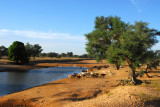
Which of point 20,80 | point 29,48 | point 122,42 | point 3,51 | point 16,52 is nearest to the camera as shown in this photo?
point 122,42

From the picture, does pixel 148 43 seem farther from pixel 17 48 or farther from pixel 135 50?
pixel 17 48

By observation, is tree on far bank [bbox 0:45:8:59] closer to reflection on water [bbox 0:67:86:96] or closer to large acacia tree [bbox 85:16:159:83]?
reflection on water [bbox 0:67:86:96]

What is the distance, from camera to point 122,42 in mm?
14141

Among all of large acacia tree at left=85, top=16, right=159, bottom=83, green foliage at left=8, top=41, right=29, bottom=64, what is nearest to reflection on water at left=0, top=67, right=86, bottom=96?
large acacia tree at left=85, top=16, right=159, bottom=83

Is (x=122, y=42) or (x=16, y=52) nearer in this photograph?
(x=122, y=42)

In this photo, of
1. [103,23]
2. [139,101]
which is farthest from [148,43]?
[139,101]

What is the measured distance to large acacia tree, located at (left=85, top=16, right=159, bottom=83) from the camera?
1346 centimetres

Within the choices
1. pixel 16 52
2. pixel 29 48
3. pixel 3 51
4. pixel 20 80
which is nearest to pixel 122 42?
pixel 20 80

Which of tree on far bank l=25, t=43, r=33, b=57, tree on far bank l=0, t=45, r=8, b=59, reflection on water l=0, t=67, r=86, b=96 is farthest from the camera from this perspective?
tree on far bank l=0, t=45, r=8, b=59

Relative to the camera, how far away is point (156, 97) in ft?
32.7

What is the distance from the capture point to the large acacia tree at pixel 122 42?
13.5 meters

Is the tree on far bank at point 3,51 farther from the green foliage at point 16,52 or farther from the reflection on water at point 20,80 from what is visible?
the reflection on water at point 20,80

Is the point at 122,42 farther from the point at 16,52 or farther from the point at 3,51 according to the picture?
the point at 3,51

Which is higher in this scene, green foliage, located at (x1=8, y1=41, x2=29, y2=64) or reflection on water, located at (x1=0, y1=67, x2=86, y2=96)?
green foliage, located at (x1=8, y1=41, x2=29, y2=64)
